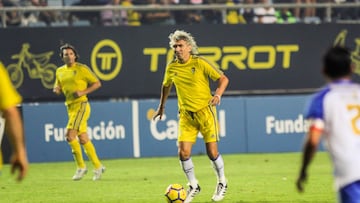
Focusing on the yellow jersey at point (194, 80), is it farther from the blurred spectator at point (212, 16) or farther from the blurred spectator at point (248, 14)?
the blurred spectator at point (248, 14)

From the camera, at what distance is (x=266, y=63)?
24.4 metres

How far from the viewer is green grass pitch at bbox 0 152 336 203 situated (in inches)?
559

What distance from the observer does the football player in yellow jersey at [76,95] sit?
18.4 metres

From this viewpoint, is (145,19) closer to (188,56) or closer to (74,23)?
(74,23)

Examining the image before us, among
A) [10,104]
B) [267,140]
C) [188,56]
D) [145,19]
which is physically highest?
[10,104]

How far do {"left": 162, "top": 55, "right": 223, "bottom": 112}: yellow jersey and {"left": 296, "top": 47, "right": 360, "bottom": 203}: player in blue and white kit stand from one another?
263 inches

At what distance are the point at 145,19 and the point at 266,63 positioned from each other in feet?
10.4

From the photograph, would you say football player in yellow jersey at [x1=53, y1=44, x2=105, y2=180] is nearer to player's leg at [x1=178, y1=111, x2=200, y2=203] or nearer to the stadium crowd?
player's leg at [x1=178, y1=111, x2=200, y2=203]

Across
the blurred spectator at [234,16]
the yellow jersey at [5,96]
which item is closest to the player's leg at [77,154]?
the blurred spectator at [234,16]

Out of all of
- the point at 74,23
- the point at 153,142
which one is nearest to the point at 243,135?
the point at 153,142

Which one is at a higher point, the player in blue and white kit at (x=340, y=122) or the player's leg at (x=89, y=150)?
the player in blue and white kit at (x=340, y=122)

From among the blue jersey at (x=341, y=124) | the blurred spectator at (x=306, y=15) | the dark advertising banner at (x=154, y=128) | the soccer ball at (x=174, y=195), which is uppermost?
the blue jersey at (x=341, y=124)

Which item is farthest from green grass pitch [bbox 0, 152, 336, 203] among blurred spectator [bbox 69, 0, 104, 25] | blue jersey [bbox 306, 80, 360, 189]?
blue jersey [bbox 306, 80, 360, 189]

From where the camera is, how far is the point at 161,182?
1694 centimetres
